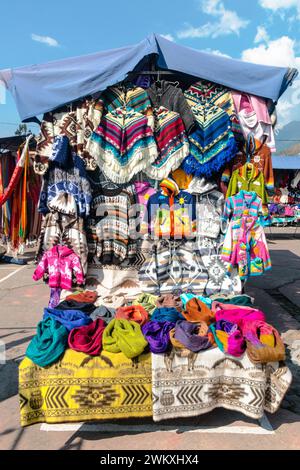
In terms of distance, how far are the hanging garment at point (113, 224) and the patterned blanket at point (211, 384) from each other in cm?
161

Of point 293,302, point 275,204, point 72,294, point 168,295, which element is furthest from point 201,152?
point 275,204

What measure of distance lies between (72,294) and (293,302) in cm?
391

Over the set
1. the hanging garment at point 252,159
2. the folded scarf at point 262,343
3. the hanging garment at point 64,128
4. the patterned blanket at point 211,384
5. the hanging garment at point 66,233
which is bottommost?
the patterned blanket at point 211,384

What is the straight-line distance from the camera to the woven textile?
265 centimetres

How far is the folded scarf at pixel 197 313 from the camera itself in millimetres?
3197

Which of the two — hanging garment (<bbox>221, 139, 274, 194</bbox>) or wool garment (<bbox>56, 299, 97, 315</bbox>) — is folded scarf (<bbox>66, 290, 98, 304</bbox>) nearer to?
wool garment (<bbox>56, 299, 97, 315</bbox>)

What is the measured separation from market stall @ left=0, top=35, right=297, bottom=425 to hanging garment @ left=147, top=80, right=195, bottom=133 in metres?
0.01

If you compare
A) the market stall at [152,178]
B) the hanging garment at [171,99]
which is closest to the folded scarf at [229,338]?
the market stall at [152,178]

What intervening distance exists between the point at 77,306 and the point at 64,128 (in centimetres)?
185

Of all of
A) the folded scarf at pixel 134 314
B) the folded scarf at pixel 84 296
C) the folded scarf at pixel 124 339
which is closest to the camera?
the folded scarf at pixel 124 339

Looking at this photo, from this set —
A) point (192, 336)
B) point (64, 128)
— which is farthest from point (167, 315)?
point (64, 128)

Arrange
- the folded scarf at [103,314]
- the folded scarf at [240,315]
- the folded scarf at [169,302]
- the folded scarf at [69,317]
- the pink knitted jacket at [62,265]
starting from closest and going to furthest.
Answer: the folded scarf at [69,317] < the folded scarf at [240,315] < the folded scarf at [103,314] < the folded scarf at [169,302] < the pink knitted jacket at [62,265]

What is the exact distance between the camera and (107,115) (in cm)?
384

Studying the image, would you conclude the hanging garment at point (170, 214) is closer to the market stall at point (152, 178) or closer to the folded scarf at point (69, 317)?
the market stall at point (152, 178)
